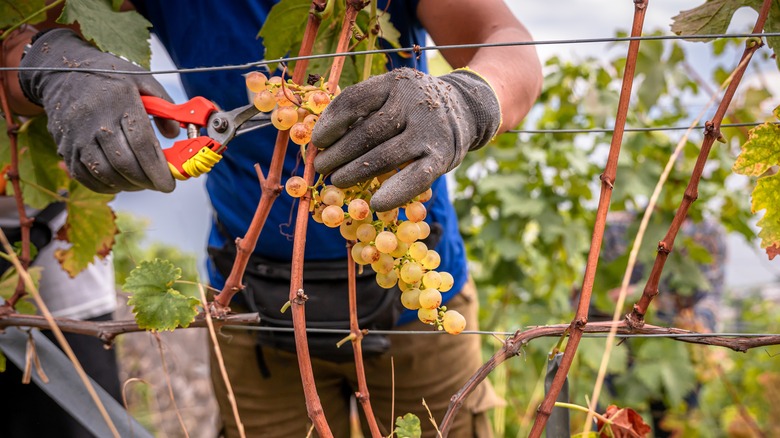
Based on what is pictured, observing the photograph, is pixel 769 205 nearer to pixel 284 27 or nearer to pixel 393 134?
pixel 393 134

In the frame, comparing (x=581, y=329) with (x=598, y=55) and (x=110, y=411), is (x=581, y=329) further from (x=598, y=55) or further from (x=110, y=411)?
(x=598, y=55)

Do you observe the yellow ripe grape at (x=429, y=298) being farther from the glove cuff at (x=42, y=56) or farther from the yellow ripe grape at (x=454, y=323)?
the glove cuff at (x=42, y=56)

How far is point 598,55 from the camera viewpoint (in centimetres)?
266

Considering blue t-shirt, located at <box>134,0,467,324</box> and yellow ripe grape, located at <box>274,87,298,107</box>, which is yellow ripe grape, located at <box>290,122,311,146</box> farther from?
blue t-shirt, located at <box>134,0,467,324</box>

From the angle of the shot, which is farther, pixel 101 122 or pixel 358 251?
pixel 101 122

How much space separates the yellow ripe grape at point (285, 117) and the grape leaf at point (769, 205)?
505mm

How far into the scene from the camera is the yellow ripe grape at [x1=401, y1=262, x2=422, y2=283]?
0.76 metres

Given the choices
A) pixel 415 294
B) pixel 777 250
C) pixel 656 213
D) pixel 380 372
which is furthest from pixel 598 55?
pixel 415 294

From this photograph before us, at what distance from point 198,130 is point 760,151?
66 cm

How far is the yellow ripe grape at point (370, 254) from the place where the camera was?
76 cm

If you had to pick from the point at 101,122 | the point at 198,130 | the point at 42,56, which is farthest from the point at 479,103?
the point at 42,56

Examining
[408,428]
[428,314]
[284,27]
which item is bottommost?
[408,428]

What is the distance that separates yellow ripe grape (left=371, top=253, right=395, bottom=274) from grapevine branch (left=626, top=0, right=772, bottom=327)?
258mm

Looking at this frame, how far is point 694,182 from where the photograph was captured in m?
0.77
